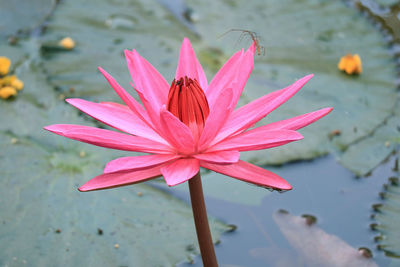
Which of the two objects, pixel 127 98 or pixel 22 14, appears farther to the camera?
pixel 22 14

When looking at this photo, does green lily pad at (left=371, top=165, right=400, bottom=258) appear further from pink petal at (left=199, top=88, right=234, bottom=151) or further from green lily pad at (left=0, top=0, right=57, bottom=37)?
green lily pad at (left=0, top=0, right=57, bottom=37)

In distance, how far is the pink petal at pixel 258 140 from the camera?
114cm

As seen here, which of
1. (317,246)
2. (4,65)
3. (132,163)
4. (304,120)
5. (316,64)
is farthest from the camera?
(316,64)

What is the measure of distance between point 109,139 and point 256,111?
0.43 metres

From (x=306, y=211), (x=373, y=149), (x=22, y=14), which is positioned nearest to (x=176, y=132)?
(x=306, y=211)

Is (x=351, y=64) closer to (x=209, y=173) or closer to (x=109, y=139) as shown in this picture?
(x=209, y=173)

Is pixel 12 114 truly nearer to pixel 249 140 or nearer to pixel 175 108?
pixel 175 108

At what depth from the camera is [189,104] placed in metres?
1.23

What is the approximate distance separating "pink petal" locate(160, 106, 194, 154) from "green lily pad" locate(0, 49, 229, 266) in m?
0.64

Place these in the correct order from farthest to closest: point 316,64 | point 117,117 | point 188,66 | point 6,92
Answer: point 316,64, point 6,92, point 188,66, point 117,117

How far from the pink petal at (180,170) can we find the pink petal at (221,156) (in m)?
0.03

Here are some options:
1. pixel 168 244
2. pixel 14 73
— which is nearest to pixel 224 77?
pixel 168 244

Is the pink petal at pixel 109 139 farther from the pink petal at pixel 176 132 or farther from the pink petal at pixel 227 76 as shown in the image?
the pink petal at pixel 227 76

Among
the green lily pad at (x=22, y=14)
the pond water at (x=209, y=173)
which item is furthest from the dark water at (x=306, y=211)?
the green lily pad at (x=22, y=14)
